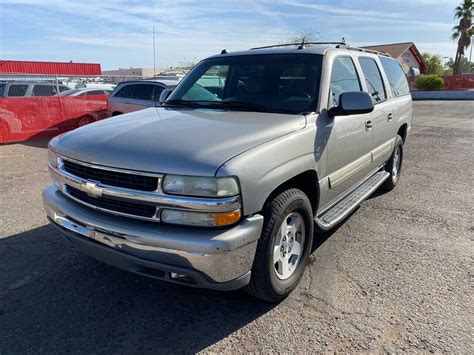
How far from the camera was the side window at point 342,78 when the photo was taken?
368 cm

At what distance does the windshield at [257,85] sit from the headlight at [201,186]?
1295mm

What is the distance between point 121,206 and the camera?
2.58m

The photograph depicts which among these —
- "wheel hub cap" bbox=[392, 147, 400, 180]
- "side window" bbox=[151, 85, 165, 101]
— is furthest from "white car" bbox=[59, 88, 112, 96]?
"wheel hub cap" bbox=[392, 147, 400, 180]

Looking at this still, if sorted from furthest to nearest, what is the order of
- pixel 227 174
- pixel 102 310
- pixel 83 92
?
1. pixel 83 92
2. pixel 102 310
3. pixel 227 174

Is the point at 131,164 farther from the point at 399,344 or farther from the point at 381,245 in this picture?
the point at 381,245

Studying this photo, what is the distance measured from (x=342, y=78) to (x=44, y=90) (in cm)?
1039

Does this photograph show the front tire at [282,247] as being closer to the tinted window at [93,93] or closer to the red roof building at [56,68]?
the tinted window at [93,93]

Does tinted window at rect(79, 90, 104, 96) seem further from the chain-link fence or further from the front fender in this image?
the front fender

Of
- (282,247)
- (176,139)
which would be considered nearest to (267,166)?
(176,139)

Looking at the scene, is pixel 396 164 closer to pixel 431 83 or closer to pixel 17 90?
pixel 17 90

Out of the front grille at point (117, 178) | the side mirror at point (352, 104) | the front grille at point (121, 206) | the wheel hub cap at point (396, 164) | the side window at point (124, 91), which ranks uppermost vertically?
the side mirror at point (352, 104)

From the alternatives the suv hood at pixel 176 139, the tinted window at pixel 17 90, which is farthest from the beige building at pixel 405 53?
the suv hood at pixel 176 139

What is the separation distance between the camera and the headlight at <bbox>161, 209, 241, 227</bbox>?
236cm

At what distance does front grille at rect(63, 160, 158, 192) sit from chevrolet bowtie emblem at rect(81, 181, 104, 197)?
0.05 metres
